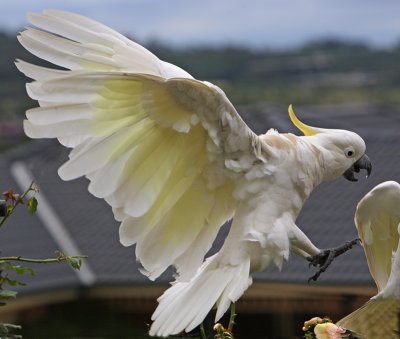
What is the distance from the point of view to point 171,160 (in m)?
3.79

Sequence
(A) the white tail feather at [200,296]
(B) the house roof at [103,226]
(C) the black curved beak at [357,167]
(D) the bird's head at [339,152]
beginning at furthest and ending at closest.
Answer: (B) the house roof at [103,226]
(C) the black curved beak at [357,167]
(D) the bird's head at [339,152]
(A) the white tail feather at [200,296]

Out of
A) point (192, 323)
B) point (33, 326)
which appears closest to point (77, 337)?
point (33, 326)

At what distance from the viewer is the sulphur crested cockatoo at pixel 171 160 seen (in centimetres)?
352

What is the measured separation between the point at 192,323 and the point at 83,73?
87 centimetres

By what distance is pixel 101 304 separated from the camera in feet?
31.1

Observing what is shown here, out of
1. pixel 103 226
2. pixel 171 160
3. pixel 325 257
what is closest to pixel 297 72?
pixel 103 226

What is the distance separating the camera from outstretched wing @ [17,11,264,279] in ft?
11.5

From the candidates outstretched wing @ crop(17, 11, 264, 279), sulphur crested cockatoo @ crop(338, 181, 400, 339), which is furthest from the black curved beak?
outstretched wing @ crop(17, 11, 264, 279)

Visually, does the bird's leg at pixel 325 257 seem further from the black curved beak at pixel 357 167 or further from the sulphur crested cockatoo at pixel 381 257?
the black curved beak at pixel 357 167

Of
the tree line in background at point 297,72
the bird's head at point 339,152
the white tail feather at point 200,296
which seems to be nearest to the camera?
the white tail feather at point 200,296

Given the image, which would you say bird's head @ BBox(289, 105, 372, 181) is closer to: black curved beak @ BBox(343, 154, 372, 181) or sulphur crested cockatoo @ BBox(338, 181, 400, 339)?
black curved beak @ BBox(343, 154, 372, 181)

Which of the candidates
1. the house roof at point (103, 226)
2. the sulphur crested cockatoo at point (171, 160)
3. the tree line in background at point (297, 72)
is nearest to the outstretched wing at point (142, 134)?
the sulphur crested cockatoo at point (171, 160)

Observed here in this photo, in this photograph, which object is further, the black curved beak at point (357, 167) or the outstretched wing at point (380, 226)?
the black curved beak at point (357, 167)

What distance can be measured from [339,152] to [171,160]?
0.70m
